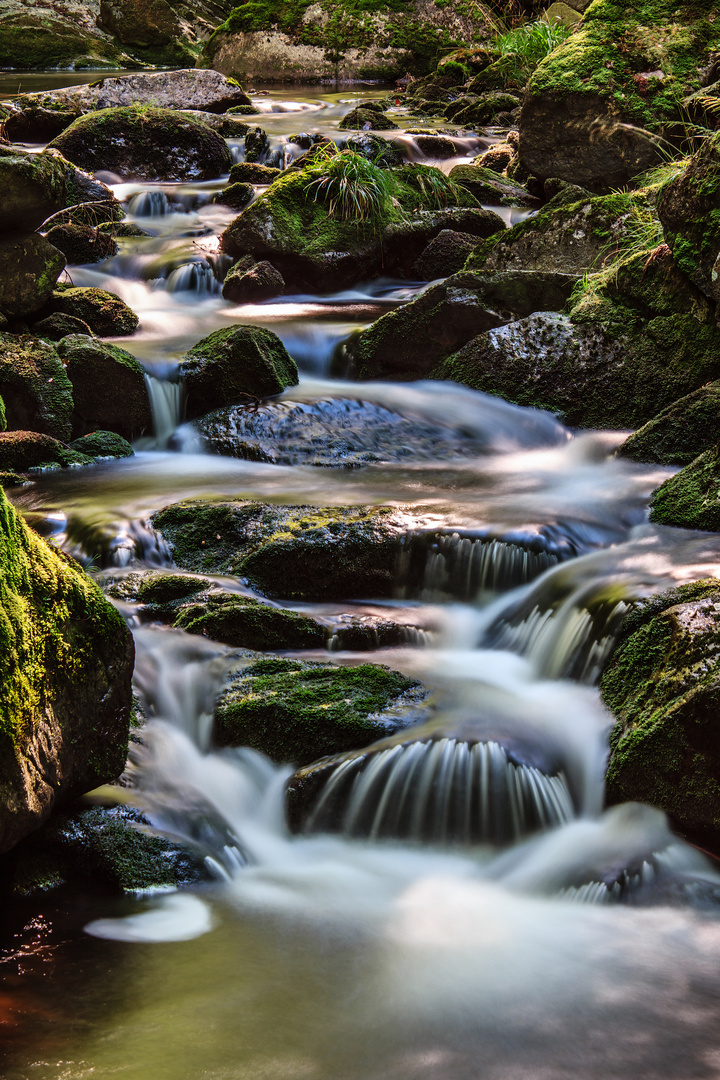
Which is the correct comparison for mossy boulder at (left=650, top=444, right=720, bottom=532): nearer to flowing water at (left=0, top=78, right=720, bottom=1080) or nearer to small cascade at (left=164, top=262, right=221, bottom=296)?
flowing water at (left=0, top=78, right=720, bottom=1080)

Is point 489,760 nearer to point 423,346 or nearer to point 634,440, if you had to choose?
point 634,440

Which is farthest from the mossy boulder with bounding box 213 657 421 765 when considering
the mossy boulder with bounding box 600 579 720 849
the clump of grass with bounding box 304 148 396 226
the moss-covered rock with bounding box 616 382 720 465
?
the clump of grass with bounding box 304 148 396 226

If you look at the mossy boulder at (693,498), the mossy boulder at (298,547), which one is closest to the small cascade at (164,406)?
the mossy boulder at (298,547)

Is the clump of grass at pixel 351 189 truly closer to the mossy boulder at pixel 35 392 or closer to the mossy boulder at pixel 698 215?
the mossy boulder at pixel 35 392

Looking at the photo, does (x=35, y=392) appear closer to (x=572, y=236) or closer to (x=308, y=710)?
(x=308, y=710)

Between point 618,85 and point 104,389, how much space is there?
5878 millimetres

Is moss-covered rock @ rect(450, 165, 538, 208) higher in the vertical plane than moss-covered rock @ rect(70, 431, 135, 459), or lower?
higher

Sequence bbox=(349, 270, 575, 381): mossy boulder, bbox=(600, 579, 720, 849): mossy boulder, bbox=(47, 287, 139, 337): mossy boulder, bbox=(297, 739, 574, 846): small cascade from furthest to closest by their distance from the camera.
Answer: bbox=(47, 287, 139, 337): mossy boulder → bbox=(349, 270, 575, 381): mossy boulder → bbox=(297, 739, 574, 846): small cascade → bbox=(600, 579, 720, 849): mossy boulder

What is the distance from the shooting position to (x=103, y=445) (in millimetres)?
6820

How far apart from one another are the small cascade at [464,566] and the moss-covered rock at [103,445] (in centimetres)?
281

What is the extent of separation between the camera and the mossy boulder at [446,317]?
24.9 feet

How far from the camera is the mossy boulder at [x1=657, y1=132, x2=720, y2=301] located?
5598 millimetres

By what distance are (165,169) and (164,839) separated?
12.3 meters

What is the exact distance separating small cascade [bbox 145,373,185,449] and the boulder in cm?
259
